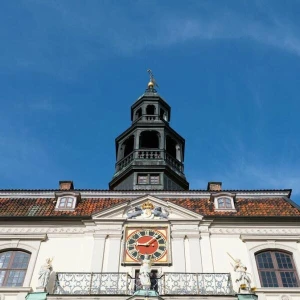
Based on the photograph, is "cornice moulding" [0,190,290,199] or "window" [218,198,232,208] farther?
"cornice moulding" [0,190,290,199]

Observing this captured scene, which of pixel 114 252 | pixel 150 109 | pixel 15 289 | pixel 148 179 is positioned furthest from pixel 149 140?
pixel 15 289

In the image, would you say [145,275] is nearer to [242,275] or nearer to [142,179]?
[242,275]

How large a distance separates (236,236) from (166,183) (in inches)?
339

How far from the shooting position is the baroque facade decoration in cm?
1920

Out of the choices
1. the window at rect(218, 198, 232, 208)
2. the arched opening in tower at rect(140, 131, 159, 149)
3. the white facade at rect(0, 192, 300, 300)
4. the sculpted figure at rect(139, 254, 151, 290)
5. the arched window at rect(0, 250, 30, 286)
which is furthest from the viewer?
the arched opening in tower at rect(140, 131, 159, 149)

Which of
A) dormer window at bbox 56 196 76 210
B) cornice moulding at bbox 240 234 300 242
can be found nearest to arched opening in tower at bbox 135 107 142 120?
dormer window at bbox 56 196 76 210

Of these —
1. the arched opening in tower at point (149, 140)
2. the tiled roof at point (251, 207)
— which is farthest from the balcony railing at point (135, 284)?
the arched opening in tower at point (149, 140)

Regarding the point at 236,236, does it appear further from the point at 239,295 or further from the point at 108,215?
the point at 108,215

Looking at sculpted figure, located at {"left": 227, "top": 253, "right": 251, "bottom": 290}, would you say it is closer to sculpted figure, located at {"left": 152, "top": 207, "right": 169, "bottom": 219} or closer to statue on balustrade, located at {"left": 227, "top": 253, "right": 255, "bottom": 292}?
statue on balustrade, located at {"left": 227, "top": 253, "right": 255, "bottom": 292}

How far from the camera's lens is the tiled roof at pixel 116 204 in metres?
24.2

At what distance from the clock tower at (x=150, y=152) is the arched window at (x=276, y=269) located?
9683 mm

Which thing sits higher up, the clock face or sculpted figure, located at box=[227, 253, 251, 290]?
the clock face

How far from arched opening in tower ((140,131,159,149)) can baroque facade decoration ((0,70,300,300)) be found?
7.70m

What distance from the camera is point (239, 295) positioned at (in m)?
18.3
